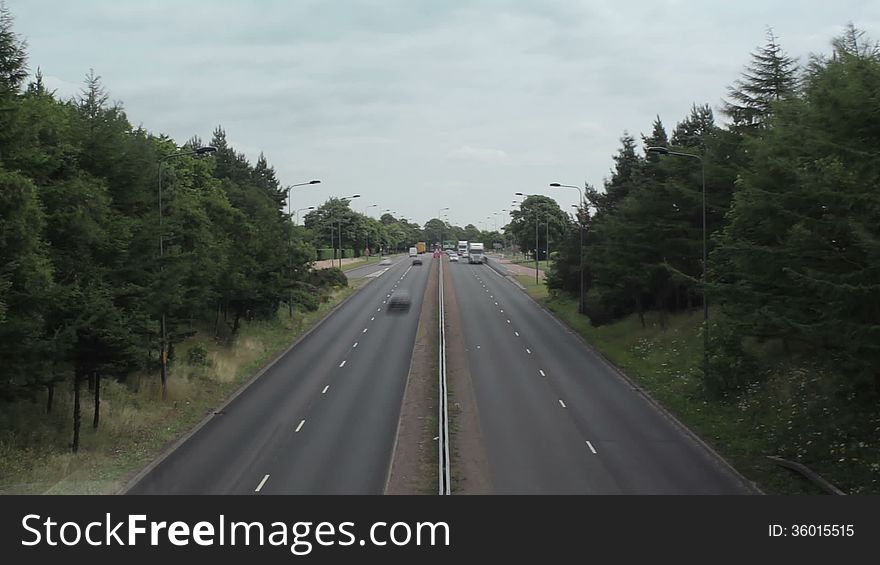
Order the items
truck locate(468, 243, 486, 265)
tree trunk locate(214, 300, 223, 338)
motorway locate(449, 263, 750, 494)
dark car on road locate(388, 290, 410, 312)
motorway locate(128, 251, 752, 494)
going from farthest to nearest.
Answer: truck locate(468, 243, 486, 265), dark car on road locate(388, 290, 410, 312), tree trunk locate(214, 300, 223, 338), motorway locate(128, 251, 752, 494), motorway locate(449, 263, 750, 494)

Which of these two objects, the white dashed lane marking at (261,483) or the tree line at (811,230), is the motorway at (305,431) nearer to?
the white dashed lane marking at (261,483)

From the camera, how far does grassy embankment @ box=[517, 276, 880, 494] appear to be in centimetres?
1889

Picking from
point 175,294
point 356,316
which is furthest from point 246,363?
point 356,316

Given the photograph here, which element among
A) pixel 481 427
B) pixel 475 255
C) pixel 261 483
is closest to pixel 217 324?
pixel 481 427

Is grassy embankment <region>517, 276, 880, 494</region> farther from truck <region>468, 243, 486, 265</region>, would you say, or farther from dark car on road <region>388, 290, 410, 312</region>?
truck <region>468, 243, 486, 265</region>

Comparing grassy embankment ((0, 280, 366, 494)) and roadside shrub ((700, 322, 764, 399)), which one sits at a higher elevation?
roadside shrub ((700, 322, 764, 399))

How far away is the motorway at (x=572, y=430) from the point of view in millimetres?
19703

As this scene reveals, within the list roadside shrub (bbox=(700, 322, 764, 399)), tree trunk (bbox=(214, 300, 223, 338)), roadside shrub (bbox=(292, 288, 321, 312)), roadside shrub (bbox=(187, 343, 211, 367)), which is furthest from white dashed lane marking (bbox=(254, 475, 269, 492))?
roadside shrub (bbox=(292, 288, 321, 312))

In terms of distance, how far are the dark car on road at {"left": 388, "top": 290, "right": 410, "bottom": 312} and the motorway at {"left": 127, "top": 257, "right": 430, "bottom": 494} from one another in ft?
51.7

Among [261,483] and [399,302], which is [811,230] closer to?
[261,483]

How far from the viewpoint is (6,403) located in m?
23.7

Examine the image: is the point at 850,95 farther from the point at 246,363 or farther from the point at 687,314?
the point at 246,363

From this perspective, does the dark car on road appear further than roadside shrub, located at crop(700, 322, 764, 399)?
Yes

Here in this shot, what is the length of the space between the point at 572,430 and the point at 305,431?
8.90 metres
